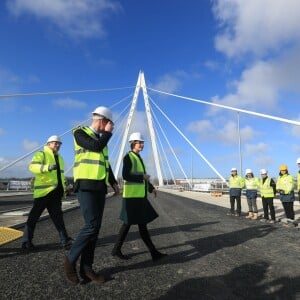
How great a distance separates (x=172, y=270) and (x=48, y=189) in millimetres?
2506

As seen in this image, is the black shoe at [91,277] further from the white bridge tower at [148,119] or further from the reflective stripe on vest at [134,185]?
the white bridge tower at [148,119]

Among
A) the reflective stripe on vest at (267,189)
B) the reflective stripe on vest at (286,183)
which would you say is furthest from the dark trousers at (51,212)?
the reflective stripe on vest at (267,189)

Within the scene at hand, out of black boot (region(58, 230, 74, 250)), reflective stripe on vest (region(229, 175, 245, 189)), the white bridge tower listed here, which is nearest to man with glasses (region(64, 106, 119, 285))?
black boot (region(58, 230, 74, 250))

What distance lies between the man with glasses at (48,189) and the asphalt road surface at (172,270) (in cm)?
26

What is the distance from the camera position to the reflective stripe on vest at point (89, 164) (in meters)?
4.38

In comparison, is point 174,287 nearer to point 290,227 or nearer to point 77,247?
point 77,247

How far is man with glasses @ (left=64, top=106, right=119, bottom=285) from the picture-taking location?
426 cm

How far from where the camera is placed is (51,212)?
6.46m

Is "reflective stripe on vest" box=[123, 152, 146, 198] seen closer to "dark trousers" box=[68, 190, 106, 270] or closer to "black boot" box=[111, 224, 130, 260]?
"black boot" box=[111, 224, 130, 260]

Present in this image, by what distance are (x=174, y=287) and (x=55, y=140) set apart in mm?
3452

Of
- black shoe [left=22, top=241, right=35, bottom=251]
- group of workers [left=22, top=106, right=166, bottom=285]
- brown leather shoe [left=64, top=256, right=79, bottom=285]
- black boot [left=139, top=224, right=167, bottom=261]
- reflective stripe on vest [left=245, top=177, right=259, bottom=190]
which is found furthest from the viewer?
reflective stripe on vest [left=245, top=177, right=259, bottom=190]

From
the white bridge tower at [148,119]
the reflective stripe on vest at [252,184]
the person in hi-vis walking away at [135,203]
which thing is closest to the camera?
the person in hi-vis walking away at [135,203]

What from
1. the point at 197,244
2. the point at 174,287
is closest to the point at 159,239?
the point at 197,244

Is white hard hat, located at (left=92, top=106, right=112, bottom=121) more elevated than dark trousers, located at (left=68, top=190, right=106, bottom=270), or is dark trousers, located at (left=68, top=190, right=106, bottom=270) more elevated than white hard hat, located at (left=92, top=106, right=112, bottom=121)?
white hard hat, located at (left=92, top=106, right=112, bottom=121)
